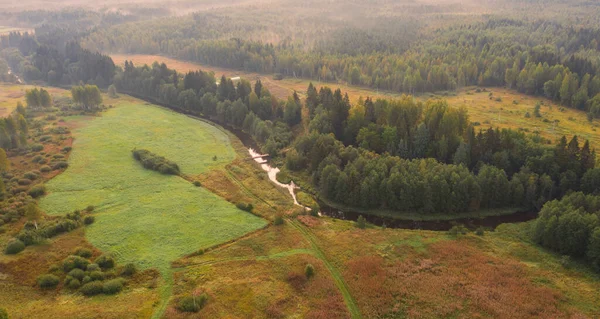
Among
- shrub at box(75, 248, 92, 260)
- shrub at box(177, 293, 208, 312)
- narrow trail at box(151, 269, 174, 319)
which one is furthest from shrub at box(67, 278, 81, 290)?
shrub at box(177, 293, 208, 312)

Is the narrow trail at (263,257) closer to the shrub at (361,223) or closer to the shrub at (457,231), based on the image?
the shrub at (361,223)

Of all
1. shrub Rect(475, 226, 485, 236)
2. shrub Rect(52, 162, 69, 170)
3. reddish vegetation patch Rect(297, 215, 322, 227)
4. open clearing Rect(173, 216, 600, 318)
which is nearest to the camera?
open clearing Rect(173, 216, 600, 318)

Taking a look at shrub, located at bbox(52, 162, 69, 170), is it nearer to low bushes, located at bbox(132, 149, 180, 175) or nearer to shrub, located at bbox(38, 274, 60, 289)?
low bushes, located at bbox(132, 149, 180, 175)

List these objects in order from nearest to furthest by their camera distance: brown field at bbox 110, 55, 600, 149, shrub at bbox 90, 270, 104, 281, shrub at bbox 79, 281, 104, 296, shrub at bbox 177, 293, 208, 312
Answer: shrub at bbox 177, 293, 208, 312 < shrub at bbox 79, 281, 104, 296 < shrub at bbox 90, 270, 104, 281 < brown field at bbox 110, 55, 600, 149

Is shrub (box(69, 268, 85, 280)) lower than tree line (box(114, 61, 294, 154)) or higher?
lower

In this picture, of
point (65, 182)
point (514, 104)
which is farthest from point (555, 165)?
point (65, 182)

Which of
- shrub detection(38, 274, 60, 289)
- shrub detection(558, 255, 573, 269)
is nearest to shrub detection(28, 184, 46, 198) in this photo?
shrub detection(38, 274, 60, 289)

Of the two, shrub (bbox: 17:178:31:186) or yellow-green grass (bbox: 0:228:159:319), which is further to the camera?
shrub (bbox: 17:178:31:186)

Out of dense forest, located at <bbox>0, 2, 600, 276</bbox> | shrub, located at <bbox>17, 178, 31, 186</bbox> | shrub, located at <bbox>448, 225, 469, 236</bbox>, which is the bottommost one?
shrub, located at <bbox>448, 225, 469, 236</bbox>
